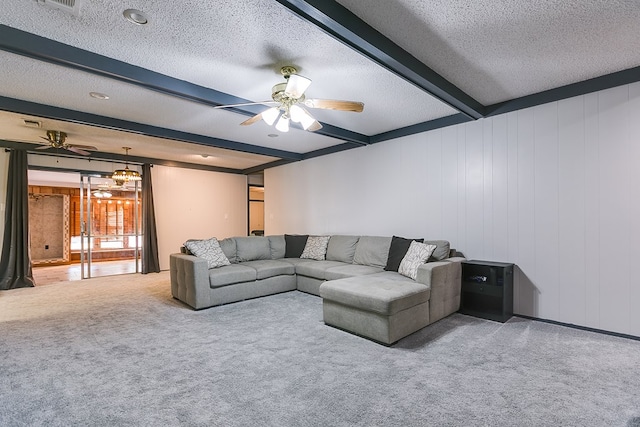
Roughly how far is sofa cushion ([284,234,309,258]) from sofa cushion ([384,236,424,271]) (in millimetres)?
1971

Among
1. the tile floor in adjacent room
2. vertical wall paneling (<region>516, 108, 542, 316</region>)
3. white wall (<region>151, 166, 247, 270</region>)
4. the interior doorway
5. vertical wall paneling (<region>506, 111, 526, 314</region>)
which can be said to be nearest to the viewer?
vertical wall paneling (<region>516, 108, 542, 316</region>)

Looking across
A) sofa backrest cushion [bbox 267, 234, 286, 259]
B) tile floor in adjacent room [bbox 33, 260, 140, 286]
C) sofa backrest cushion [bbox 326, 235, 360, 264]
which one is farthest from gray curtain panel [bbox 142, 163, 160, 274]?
sofa backrest cushion [bbox 326, 235, 360, 264]

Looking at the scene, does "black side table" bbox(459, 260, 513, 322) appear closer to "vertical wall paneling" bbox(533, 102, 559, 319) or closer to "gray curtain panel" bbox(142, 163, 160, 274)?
"vertical wall paneling" bbox(533, 102, 559, 319)

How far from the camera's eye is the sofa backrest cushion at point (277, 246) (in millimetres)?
5832

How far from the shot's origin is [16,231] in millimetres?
5660

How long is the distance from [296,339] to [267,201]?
17.3 feet

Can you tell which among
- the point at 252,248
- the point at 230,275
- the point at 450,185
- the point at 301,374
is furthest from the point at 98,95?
the point at 450,185

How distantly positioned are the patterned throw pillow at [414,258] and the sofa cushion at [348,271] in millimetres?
471

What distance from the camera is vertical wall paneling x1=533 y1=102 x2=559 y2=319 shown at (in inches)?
137

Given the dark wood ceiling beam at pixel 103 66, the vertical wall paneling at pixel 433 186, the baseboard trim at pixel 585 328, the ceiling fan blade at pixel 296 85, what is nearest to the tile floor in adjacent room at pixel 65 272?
the dark wood ceiling beam at pixel 103 66

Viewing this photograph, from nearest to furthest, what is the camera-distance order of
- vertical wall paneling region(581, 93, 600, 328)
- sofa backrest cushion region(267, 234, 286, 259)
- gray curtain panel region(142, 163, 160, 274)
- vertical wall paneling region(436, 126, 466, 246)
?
1. vertical wall paneling region(581, 93, 600, 328)
2. vertical wall paneling region(436, 126, 466, 246)
3. sofa backrest cushion region(267, 234, 286, 259)
4. gray curtain panel region(142, 163, 160, 274)

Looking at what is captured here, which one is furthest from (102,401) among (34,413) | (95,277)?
(95,277)

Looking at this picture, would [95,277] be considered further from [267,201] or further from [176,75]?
[176,75]

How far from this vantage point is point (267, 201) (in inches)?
314
